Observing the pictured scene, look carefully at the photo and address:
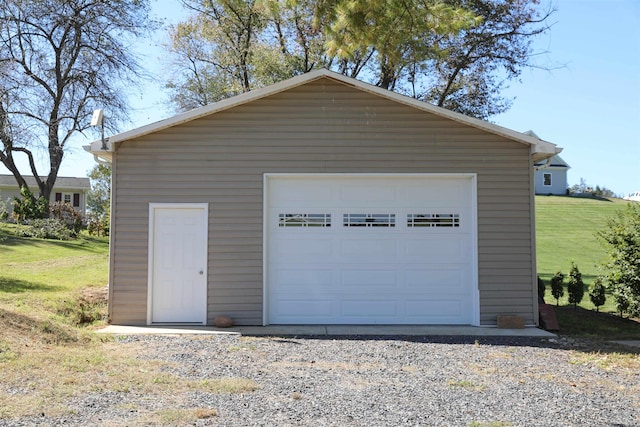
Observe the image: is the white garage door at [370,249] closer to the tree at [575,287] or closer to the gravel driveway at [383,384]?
the gravel driveway at [383,384]

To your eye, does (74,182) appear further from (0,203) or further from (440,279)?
(440,279)

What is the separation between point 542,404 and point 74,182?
1766 inches

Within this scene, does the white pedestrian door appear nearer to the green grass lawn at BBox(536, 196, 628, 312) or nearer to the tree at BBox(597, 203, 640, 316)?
the tree at BBox(597, 203, 640, 316)

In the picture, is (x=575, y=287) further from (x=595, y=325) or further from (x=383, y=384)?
(x=383, y=384)

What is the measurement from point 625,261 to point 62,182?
42.6m

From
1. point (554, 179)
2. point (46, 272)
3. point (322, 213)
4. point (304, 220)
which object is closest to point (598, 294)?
point (322, 213)

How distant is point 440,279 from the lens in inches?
383

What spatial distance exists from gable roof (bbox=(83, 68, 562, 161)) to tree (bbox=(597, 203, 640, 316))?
2.12m

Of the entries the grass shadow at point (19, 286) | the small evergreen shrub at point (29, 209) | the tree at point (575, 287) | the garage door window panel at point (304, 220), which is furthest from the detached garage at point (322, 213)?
the small evergreen shrub at point (29, 209)

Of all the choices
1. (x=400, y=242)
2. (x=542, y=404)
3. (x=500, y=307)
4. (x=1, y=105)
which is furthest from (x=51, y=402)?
(x=1, y=105)

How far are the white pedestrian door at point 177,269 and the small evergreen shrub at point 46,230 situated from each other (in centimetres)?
1478

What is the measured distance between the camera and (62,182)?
43969 millimetres

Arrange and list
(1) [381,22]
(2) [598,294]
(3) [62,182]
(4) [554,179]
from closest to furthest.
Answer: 1. (1) [381,22]
2. (2) [598,294]
3. (3) [62,182]
4. (4) [554,179]

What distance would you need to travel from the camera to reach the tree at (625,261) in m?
9.91
